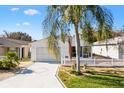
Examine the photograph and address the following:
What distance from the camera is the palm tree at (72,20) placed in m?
16.9

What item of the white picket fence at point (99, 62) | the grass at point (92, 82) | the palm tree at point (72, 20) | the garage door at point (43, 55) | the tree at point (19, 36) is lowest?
the grass at point (92, 82)

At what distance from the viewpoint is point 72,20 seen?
17.6 m

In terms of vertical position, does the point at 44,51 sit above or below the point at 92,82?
above

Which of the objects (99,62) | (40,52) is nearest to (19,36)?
(40,52)

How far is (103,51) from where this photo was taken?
126 ft

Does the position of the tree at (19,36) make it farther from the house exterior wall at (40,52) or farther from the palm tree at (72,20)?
the palm tree at (72,20)

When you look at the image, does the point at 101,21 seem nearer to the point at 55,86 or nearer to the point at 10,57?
the point at 55,86

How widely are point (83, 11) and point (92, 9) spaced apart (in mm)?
1408

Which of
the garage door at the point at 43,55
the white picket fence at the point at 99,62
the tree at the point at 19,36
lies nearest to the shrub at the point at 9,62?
the white picket fence at the point at 99,62

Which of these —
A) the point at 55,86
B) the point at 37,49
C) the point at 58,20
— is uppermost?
the point at 58,20

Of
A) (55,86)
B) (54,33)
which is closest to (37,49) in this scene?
(54,33)

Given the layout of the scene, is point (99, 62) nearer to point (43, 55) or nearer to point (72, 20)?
point (43, 55)
